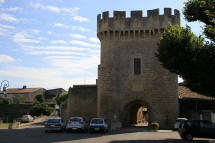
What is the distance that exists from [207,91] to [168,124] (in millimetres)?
10346

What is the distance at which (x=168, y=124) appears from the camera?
26.6 m

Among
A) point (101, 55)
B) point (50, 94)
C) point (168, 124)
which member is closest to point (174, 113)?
point (168, 124)

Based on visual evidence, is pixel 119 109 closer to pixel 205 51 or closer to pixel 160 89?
pixel 160 89

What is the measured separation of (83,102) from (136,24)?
10453 millimetres

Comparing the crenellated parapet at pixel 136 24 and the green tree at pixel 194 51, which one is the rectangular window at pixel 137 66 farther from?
the green tree at pixel 194 51

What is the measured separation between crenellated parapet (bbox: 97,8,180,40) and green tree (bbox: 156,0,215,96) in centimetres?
985

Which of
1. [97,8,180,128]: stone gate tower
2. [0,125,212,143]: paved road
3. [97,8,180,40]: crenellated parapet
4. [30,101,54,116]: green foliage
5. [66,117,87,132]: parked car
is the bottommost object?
[0,125,212,143]: paved road

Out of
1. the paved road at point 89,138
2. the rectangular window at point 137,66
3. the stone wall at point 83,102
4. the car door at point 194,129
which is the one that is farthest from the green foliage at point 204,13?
the stone wall at point 83,102

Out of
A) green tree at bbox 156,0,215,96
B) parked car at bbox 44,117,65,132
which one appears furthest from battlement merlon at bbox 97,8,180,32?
parked car at bbox 44,117,65,132

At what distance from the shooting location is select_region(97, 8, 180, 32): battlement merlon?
91.3 feet

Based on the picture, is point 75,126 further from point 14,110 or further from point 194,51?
point 14,110

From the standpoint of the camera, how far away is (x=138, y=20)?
92.0 ft

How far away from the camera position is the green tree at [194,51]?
1574 cm

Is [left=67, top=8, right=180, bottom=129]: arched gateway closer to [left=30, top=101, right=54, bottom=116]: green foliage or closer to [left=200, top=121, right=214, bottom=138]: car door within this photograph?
[left=200, top=121, right=214, bottom=138]: car door
